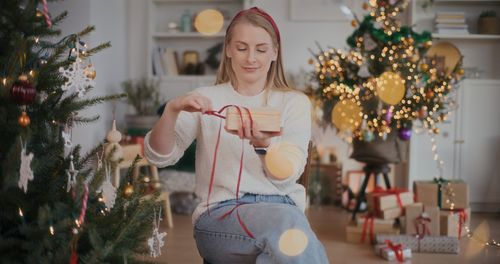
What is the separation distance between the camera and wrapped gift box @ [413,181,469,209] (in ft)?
12.4

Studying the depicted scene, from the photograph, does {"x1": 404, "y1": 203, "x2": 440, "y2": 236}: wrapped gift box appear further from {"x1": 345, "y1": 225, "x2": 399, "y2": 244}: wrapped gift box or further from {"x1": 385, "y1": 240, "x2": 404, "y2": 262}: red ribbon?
{"x1": 385, "y1": 240, "x2": 404, "y2": 262}: red ribbon

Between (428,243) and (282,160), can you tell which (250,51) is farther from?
(428,243)

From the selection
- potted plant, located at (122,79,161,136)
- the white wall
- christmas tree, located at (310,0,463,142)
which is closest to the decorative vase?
christmas tree, located at (310,0,463,142)

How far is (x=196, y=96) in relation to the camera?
4.78 ft

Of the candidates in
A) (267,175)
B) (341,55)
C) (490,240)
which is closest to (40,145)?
(267,175)

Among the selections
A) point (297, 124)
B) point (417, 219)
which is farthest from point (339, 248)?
point (297, 124)

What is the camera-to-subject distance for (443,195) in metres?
Result: 3.78

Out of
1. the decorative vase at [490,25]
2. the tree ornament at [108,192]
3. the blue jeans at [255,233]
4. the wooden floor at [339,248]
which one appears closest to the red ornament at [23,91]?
the tree ornament at [108,192]

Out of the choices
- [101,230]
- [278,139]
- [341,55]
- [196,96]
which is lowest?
[101,230]

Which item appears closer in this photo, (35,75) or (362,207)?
(35,75)

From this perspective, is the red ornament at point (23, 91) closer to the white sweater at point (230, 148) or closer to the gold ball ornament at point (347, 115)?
the white sweater at point (230, 148)

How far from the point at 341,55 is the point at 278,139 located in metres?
2.22

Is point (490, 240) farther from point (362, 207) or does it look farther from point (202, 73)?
point (202, 73)

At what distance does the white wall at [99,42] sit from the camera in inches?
158
